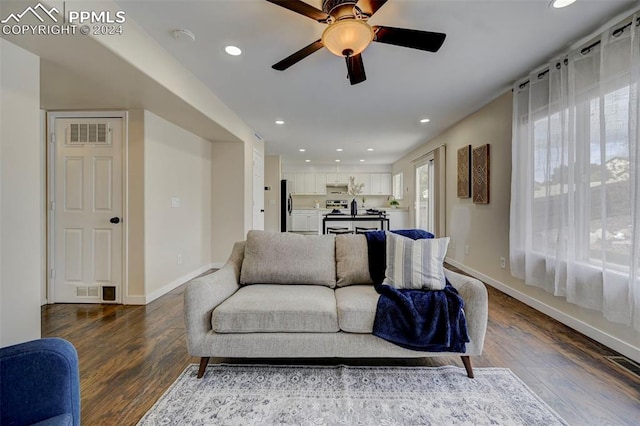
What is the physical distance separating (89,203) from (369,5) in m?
3.35

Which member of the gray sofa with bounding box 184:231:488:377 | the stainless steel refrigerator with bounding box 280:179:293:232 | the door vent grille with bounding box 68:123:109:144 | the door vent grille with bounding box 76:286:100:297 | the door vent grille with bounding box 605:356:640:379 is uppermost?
the door vent grille with bounding box 68:123:109:144

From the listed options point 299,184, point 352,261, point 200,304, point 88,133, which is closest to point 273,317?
point 200,304

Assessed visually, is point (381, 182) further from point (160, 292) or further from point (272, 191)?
point (160, 292)

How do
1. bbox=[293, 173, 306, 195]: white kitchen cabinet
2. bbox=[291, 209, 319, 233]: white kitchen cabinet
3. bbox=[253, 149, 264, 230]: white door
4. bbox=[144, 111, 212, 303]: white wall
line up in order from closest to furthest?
bbox=[144, 111, 212, 303]: white wall < bbox=[253, 149, 264, 230]: white door < bbox=[291, 209, 319, 233]: white kitchen cabinet < bbox=[293, 173, 306, 195]: white kitchen cabinet

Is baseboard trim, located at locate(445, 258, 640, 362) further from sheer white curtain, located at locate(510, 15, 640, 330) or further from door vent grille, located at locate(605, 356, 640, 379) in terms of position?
sheer white curtain, located at locate(510, 15, 640, 330)

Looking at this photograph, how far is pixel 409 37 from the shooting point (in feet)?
5.81

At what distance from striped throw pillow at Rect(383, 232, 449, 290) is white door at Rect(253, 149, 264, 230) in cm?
380

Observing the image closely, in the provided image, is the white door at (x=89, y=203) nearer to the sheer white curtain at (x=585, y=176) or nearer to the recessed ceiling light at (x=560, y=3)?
the recessed ceiling light at (x=560, y=3)

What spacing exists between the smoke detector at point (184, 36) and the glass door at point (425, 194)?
4.70m

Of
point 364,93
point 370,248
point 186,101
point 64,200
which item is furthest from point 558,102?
point 64,200

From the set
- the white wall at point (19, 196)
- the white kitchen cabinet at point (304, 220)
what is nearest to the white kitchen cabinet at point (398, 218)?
the white kitchen cabinet at point (304, 220)

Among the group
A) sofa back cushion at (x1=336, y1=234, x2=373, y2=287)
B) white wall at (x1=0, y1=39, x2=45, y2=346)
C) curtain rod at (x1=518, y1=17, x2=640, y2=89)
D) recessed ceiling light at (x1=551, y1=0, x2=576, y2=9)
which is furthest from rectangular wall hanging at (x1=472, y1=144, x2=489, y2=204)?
white wall at (x1=0, y1=39, x2=45, y2=346)

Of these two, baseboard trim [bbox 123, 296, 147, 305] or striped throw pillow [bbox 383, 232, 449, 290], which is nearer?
striped throw pillow [bbox 383, 232, 449, 290]

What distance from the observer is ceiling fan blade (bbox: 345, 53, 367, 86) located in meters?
2.00
